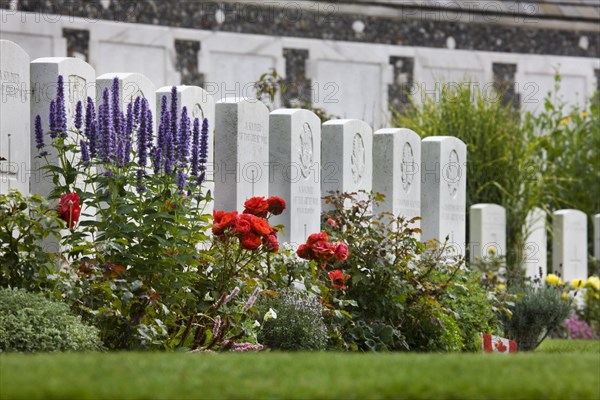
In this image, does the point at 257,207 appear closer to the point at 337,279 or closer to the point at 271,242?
the point at 271,242

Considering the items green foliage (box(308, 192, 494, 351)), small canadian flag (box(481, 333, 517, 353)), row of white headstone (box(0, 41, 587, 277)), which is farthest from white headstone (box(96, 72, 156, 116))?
small canadian flag (box(481, 333, 517, 353))

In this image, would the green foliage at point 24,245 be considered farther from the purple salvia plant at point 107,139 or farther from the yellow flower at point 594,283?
the yellow flower at point 594,283

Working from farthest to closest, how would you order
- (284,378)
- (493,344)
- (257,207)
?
(493,344), (257,207), (284,378)

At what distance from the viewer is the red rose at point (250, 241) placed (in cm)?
664

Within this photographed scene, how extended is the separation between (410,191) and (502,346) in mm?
1942

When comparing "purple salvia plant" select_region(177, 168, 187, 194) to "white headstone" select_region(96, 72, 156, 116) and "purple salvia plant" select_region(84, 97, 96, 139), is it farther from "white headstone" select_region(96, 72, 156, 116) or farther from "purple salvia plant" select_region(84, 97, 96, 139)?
"white headstone" select_region(96, 72, 156, 116)

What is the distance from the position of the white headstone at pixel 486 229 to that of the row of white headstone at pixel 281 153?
194 centimetres

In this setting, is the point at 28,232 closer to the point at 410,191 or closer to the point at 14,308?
the point at 14,308

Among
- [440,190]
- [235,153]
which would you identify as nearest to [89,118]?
[235,153]

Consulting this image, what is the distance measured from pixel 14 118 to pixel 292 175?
8.04 feet

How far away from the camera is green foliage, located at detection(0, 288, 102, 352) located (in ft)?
18.4

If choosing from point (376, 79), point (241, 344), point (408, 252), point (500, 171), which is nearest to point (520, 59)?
point (376, 79)

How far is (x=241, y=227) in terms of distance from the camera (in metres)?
6.63

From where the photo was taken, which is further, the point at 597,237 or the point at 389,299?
the point at 597,237
